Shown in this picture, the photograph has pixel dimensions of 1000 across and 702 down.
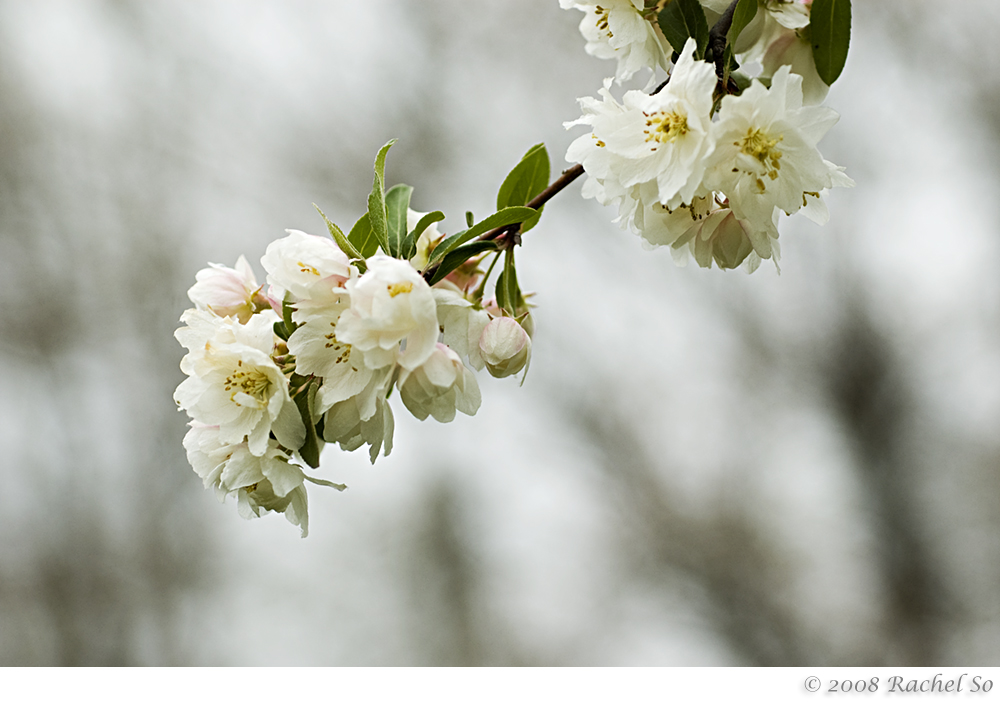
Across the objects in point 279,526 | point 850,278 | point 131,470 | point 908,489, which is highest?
point 850,278

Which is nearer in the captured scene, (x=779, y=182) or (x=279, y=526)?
(x=779, y=182)

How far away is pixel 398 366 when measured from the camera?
1.58ft

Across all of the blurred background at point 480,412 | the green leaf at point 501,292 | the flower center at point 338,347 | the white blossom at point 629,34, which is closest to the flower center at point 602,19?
the white blossom at point 629,34

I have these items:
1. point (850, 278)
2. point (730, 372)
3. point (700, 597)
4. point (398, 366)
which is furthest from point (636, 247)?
point (398, 366)

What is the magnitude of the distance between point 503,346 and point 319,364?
130 mm

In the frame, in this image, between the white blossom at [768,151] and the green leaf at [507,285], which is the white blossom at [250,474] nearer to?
the green leaf at [507,285]

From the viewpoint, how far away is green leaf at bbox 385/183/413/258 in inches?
20.3

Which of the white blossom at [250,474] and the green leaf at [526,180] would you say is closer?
the white blossom at [250,474]

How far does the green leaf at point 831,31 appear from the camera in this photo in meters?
0.48

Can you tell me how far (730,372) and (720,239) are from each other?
247 cm

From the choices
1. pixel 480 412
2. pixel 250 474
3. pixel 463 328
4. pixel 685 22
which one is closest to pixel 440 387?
pixel 463 328

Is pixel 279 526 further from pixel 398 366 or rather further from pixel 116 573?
pixel 398 366

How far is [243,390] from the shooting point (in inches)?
19.1

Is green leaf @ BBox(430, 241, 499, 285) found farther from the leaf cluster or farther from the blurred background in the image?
the blurred background
